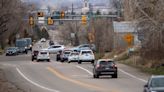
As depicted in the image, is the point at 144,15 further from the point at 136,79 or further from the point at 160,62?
the point at 160,62

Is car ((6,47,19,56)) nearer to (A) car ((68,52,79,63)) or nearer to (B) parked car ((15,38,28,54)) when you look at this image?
(B) parked car ((15,38,28,54))

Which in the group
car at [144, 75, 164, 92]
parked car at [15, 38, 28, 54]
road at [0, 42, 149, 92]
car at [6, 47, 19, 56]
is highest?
car at [144, 75, 164, 92]

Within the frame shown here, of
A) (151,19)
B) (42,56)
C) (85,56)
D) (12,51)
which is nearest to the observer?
(151,19)

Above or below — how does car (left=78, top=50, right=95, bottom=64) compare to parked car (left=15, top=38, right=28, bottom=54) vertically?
above

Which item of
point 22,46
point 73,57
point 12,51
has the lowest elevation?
point 22,46

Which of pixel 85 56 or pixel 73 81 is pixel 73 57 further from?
pixel 73 81

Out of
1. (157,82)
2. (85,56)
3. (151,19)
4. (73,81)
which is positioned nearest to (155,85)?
(157,82)

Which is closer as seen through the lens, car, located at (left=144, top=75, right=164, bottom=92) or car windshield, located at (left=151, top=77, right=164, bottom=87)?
car, located at (left=144, top=75, right=164, bottom=92)

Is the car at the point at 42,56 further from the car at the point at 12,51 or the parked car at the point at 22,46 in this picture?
the parked car at the point at 22,46

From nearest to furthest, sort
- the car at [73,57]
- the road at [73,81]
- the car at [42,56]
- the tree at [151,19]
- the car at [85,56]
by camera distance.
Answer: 1. the road at [73,81]
2. the tree at [151,19]
3. the car at [85,56]
4. the car at [73,57]
5. the car at [42,56]

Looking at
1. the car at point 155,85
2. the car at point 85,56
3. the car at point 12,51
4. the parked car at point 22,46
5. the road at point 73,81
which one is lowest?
the parked car at point 22,46

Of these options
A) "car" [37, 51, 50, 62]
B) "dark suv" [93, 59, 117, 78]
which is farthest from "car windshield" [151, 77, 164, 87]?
"car" [37, 51, 50, 62]

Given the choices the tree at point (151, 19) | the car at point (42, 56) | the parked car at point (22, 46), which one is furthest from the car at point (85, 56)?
the parked car at point (22, 46)

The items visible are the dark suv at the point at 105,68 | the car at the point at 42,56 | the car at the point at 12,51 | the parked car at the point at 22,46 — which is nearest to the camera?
the dark suv at the point at 105,68
